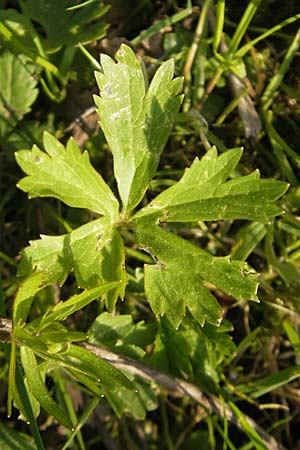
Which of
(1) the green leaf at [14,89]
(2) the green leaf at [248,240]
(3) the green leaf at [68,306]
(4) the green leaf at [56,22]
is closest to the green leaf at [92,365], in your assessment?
(3) the green leaf at [68,306]

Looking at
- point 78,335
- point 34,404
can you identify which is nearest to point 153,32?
point 78,335

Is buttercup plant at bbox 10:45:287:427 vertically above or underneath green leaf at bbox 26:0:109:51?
underneath

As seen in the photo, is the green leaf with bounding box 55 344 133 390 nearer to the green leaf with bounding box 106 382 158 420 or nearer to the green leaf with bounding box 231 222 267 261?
the green leaf with bounding box 106 382 158 420

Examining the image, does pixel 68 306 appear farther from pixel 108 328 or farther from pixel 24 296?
pixel 108 328

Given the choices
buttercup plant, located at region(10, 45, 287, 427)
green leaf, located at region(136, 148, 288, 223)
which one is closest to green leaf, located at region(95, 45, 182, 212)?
buttercup plant, located at region(10, 45, 287, 427)

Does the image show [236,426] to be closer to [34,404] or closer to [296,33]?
[34,404]

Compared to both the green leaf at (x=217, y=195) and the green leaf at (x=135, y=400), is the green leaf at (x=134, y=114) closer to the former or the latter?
the green leaf at (x=217, y=195)

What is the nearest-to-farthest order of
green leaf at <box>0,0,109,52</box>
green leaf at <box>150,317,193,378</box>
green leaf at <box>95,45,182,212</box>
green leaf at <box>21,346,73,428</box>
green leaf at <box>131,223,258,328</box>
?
1. green leaf at <box>21,346,73,428</box>
2. green leaf at <box>131,223,258,328</box>
3. green leaf at <box>95,45,182,212</box>
4. green leaf at <box>150,317,193,378</box>
5. green leaf at <box>0,0,109,52</box>
